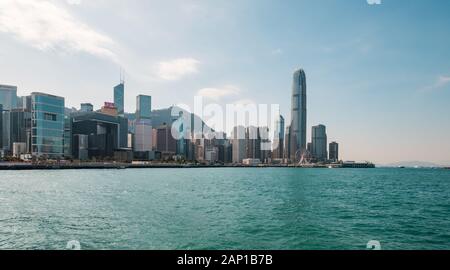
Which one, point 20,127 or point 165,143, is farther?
point 165,143

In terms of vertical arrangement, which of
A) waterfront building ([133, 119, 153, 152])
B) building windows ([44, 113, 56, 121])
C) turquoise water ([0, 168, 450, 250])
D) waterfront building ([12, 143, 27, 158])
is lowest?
turquoise water ([0, 168, 450, 250])

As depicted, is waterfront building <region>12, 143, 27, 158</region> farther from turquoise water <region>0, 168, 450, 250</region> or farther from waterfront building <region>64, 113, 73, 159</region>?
turquoise water <region>0, 168, 450, 250</region>

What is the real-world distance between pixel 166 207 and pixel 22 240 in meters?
8.96

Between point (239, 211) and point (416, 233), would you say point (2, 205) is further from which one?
point (416, 233)

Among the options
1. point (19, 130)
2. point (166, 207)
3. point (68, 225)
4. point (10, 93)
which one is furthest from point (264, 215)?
point (19, 130)

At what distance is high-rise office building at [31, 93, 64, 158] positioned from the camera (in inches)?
3711

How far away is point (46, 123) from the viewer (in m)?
99.0

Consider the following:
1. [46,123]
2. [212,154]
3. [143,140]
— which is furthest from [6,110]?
[212,154]

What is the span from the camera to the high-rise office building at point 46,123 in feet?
309

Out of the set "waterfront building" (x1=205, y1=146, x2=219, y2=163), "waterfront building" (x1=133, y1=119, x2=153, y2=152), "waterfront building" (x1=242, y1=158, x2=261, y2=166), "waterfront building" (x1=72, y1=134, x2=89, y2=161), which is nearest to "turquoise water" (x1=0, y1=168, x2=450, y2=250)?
"waterfront building" (x1=133, y1=119, x2=153, y2=152)

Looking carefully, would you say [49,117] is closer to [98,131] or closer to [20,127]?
[20,127]

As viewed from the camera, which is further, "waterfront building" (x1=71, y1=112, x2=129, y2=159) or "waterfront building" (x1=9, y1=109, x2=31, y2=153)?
"waterfront building" (x1=71, y1=112, x2=129, y2=159)

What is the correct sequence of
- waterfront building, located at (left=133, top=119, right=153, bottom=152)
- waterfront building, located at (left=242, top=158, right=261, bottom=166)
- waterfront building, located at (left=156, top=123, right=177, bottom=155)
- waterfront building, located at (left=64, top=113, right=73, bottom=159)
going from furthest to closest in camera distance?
1. waterfront building, located at (left=242, top=158, right=261, bottom=166)
2. waterfront building, located at (left=156, top=123, right=177, bottom=155)
3. waterfront building, located at (left=133, top=119, right=153, bottom=152)
4. waterfront building, located at (left=64, top=113, right=73, bottom=159)

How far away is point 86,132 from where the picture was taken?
14375 cm
